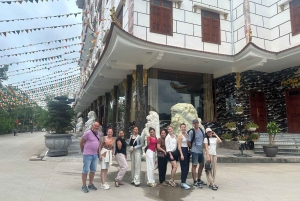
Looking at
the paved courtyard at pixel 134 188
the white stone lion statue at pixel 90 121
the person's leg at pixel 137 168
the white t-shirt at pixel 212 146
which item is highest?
the white stone lion statue at pixel 90 121

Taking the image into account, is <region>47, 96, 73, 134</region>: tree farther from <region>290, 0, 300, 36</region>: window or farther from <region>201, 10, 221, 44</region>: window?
<region>290, 0, 300, 36</region>: window

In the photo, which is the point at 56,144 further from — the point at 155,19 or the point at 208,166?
the point at 155,19

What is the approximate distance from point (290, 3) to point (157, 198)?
1199 cm

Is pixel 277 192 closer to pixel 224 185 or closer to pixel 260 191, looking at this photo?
pixel 260 191

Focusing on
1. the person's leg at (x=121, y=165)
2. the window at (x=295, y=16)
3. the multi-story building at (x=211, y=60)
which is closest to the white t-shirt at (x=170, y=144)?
the person's leg at (x=121, y=165)

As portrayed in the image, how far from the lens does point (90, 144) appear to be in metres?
5.20

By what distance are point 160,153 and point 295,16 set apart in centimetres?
1040

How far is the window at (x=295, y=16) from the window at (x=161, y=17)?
599 cm

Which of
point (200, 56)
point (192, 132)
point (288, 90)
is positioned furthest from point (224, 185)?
point (288, 90)

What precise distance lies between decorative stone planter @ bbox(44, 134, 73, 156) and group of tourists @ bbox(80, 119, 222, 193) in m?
4.67

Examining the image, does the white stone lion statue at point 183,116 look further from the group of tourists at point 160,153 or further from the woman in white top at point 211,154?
the woman in white top at point 211,154

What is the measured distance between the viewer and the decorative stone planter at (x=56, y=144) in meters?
9.43

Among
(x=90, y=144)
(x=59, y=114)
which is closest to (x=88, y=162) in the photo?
(x=90, y=144)

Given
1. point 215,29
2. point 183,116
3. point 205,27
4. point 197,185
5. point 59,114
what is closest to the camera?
point 197,185
